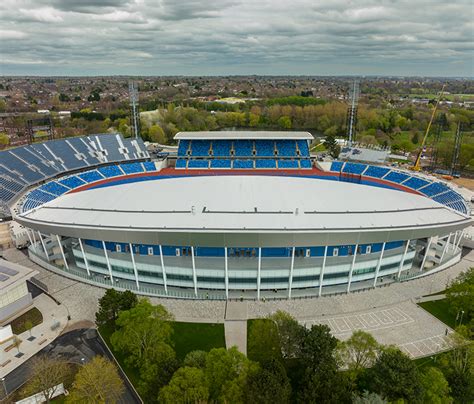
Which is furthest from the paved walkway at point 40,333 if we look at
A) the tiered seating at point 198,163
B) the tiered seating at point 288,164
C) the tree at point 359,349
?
the tiered seating at point 288,164

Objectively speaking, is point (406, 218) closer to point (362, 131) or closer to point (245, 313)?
point (245, 313)

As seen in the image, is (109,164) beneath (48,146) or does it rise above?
beneath

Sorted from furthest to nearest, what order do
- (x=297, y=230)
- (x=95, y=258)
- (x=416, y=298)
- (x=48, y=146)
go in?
(x=48, y=146) < (x=95, y=258) < (x=416, y=298) < (x=297, y=230)

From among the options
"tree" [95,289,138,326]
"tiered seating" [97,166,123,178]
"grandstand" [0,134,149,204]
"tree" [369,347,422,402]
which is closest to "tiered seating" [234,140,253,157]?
"grandstand" [0,134,149,204]

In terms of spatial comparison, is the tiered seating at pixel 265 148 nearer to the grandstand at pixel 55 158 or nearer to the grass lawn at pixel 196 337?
the grandstand at pixel 55 158

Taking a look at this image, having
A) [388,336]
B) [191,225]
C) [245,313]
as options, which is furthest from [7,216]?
[388,336]

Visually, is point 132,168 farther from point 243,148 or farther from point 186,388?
point 186,388

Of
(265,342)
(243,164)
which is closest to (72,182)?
(243,164)
